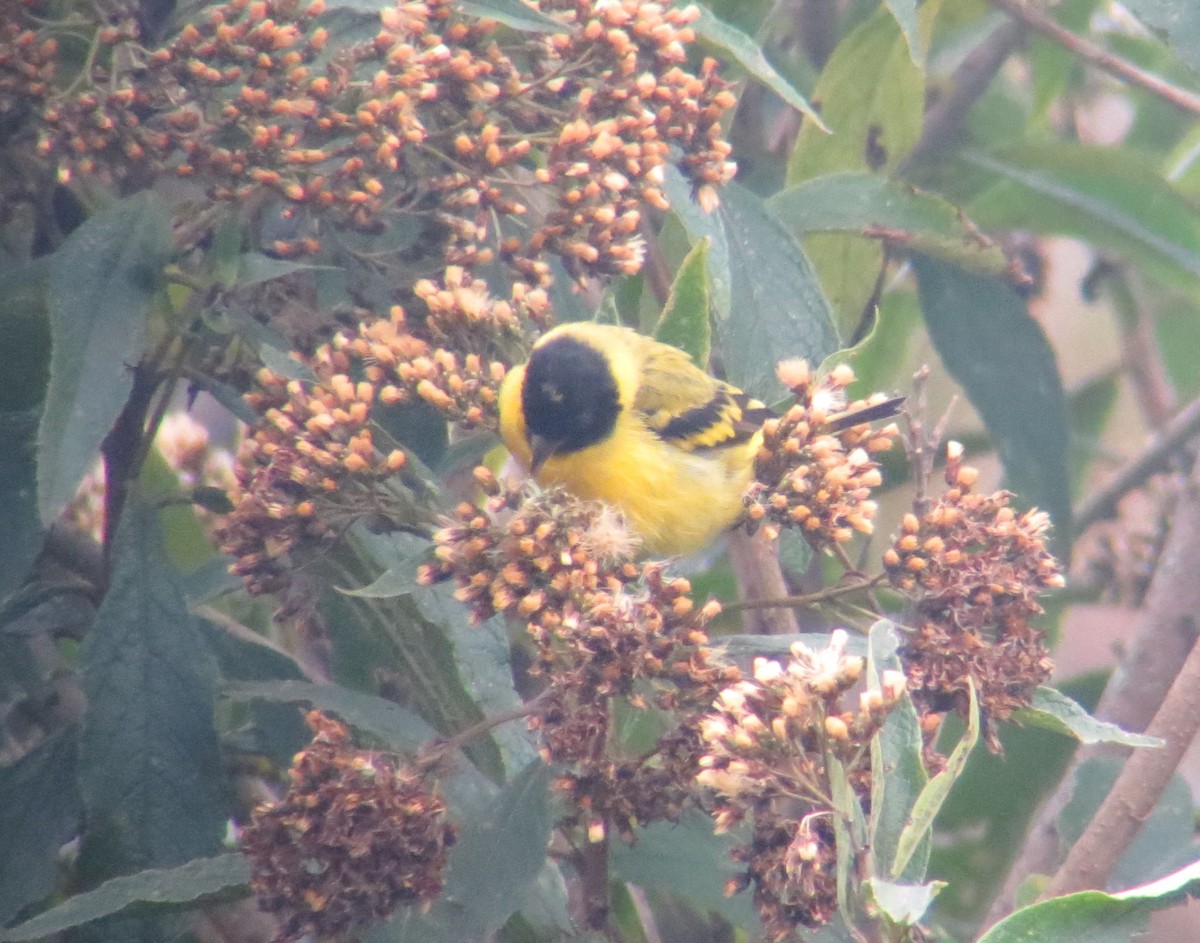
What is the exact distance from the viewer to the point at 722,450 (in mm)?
3029

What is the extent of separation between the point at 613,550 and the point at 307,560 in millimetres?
507

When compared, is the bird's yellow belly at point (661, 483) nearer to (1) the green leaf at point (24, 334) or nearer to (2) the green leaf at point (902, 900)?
(1) the green leaf at point (24, 334)

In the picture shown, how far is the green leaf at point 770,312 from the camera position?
245 cm

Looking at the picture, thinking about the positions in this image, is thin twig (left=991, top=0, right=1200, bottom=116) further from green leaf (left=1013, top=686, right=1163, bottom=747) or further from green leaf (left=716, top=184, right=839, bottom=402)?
green leaf (left=1013, top=686, right=1163, bottom=747)

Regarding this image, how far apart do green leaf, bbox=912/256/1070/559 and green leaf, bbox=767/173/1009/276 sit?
49 cm

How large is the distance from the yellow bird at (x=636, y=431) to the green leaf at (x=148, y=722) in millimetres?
882

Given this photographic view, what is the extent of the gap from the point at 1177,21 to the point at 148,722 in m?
2.19

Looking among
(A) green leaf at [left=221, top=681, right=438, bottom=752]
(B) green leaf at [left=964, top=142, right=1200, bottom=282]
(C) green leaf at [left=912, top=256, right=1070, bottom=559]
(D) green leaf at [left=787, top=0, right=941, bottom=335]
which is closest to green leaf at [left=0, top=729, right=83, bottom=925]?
(A) green leaf at [left=221, top=681, right=438, bottom=752]

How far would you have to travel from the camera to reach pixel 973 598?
1.84 m

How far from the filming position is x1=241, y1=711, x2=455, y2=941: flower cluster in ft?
5.43

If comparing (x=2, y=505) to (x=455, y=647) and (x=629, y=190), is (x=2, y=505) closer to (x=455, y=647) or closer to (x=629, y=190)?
(x=455, y=647)

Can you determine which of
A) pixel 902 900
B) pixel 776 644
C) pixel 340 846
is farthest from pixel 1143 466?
pixel 340 846

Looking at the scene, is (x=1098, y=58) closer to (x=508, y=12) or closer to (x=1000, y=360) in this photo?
(x=1000, y=360)

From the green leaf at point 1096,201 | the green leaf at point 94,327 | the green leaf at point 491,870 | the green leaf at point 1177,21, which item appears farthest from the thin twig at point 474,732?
the green leaf at point 1096,201
